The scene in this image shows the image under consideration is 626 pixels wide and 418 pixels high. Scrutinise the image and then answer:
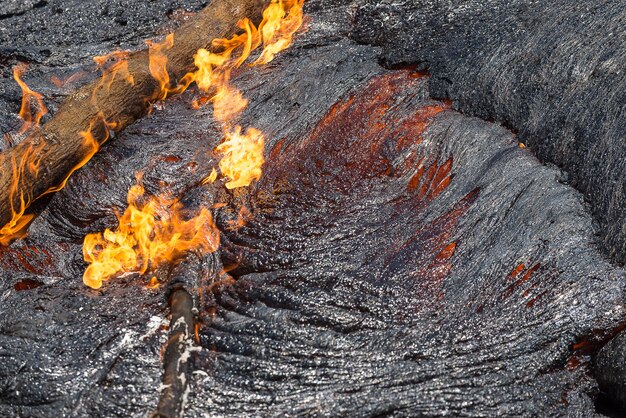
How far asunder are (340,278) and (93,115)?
5.54 ft

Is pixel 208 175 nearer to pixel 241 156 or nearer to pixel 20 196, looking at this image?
pixel 241 156

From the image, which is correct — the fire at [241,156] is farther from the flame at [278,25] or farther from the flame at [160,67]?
the flame at [278,25]

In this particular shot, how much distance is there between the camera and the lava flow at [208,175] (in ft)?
11.9

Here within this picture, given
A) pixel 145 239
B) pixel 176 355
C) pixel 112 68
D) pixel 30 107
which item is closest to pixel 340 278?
pixel 176 355

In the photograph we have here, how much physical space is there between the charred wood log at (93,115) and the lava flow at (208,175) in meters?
0.06

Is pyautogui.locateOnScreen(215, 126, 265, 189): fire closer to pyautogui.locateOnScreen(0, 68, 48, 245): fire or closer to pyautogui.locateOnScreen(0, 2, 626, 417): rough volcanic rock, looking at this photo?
pyautogui.locateOnScreen(0, 2, 626, 417): rough volcanic rock

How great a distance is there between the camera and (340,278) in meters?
3.45

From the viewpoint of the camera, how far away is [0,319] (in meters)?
3.30

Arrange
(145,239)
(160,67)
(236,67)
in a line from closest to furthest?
(145,239) < (160,67) < (236,67)

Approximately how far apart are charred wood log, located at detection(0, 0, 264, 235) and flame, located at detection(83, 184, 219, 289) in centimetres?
40

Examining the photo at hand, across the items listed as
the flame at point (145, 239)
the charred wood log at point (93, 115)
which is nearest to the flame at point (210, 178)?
the flame at point (145, 239)

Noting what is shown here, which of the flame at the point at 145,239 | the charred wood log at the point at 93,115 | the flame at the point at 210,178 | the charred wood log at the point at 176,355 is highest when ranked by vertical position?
the charred wood log at the point at 93,115

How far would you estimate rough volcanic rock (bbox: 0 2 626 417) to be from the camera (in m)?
3.03

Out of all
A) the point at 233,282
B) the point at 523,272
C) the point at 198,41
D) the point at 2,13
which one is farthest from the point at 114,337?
the point at 2,13
